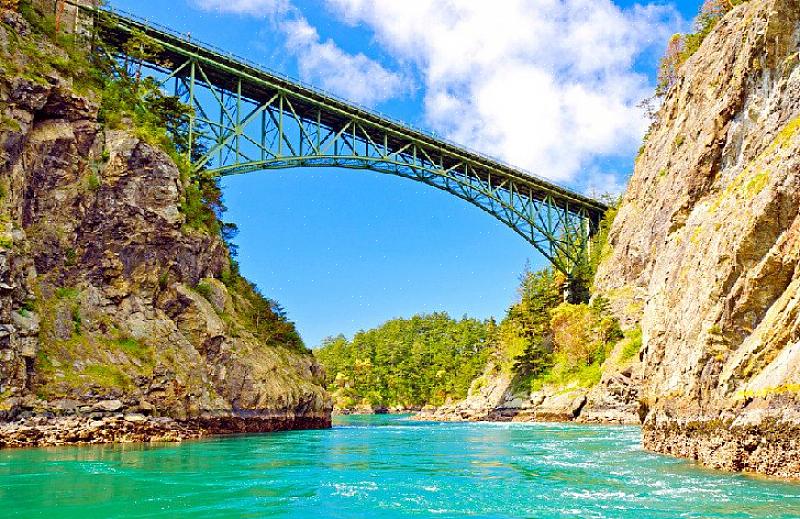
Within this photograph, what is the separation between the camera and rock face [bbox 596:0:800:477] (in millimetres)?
11992

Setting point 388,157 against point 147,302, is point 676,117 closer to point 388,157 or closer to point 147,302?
point 388,157

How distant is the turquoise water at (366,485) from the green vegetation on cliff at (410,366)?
56158 millimetres

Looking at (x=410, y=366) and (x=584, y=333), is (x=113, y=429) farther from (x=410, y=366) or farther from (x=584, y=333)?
(x=410, y=366)

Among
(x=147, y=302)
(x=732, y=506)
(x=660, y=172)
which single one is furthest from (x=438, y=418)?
(x=732, y=506)

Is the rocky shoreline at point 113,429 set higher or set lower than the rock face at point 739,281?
lower

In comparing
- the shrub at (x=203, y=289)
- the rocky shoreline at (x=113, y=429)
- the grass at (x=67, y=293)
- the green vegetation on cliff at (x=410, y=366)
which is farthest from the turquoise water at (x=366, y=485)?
the green vegetation on cliff at (x=410, y=366)

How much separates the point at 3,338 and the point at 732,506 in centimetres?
1797

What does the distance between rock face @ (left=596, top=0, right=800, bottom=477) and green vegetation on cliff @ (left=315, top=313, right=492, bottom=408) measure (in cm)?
5207

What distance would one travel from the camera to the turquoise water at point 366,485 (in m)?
9.61

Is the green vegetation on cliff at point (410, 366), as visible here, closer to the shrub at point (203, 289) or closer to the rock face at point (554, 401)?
the rock face at point (554, 401)

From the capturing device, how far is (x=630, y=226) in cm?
4734

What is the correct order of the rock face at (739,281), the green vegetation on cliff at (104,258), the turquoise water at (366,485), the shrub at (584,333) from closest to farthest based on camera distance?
the turquoise water at (366,485) < the rock face at (739,281) < the green vegetation on cliff at (104,258) < the shrub at (584,333)

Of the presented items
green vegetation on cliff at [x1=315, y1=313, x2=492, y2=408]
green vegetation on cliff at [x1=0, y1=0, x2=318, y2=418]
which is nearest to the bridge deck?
green vegetation on cliff at [x1=0, y1=0, x2=318, y2=418]

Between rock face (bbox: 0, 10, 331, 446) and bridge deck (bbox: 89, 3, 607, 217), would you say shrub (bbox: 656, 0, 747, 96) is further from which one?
rock face (bbox: 0, 10, 331, 446)
